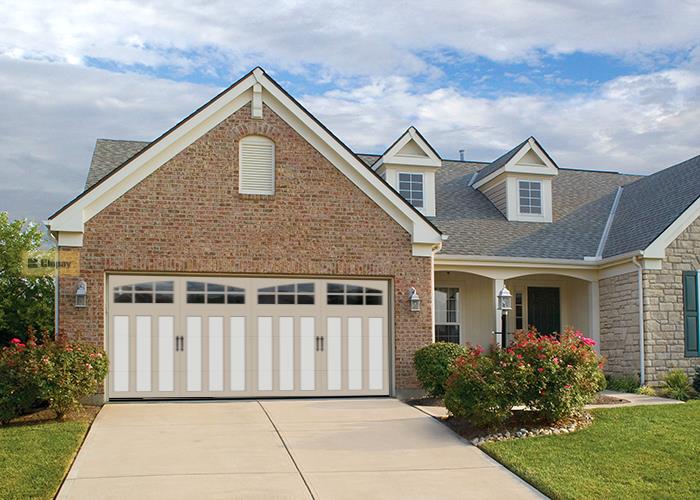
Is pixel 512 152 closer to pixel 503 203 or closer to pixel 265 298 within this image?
pixel 503 203

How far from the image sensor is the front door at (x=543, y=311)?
21.6 meters

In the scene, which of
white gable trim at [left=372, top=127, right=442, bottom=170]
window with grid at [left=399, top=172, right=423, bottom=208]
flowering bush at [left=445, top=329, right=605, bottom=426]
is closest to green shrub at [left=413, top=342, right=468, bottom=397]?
flowering bush at [left=445, top=329, right=605, bottom=426]

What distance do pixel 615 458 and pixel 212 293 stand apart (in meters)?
8.24

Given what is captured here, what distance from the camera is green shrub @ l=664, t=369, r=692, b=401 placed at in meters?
17.3

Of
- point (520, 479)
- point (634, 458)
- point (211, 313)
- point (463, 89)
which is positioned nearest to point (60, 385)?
point (211, 313)

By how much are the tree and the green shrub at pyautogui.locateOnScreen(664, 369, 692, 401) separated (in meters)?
13.9

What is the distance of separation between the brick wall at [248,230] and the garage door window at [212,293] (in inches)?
14.9

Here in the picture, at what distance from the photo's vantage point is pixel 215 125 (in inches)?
624

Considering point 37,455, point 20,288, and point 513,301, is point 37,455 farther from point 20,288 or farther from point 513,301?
point 513,301

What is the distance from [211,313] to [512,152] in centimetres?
1081

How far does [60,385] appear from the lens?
1280 cm

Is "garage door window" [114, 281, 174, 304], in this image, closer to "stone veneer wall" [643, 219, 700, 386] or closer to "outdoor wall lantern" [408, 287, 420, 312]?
"outdoor wall lantern" [408, 287, 420, 312]

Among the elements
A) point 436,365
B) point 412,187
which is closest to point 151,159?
point 436,365

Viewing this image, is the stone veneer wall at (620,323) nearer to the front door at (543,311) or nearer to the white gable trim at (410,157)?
the front door at (543,311)
